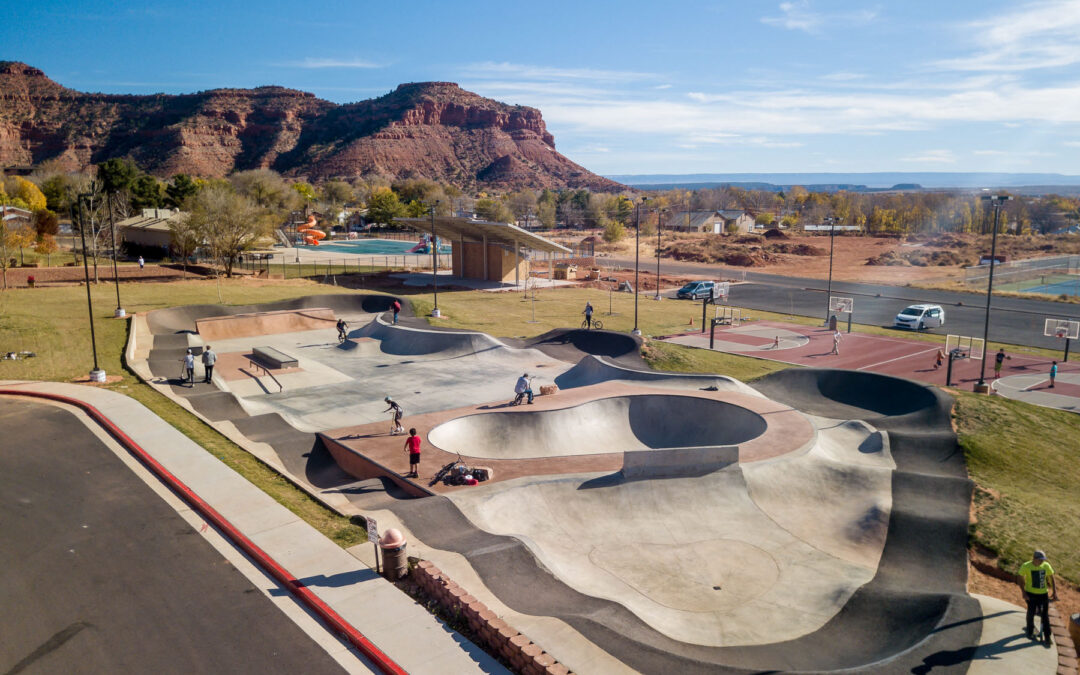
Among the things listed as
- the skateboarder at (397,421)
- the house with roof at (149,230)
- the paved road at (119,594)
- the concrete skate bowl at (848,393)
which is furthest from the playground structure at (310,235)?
the paved road at (119,594)

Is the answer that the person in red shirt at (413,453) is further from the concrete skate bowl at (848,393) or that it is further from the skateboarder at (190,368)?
the concrete skate bowl at (848,393)

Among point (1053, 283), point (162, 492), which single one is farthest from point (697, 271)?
point (162, 492)

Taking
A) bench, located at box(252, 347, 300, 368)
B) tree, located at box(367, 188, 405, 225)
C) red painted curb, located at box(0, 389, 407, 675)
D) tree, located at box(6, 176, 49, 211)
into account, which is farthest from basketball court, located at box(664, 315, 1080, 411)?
tree, located at box(367, 188, 405, 225)

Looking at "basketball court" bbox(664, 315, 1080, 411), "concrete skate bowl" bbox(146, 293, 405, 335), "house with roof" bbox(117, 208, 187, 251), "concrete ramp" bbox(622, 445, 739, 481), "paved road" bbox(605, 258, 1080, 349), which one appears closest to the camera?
"concrete ramp" bbox(622, 445, 739, 481)

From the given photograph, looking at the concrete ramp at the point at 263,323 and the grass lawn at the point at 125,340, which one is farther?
the concrete ramp at the point at 263,323

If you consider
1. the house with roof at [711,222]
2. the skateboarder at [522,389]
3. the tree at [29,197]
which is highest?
the tree at [29,197]

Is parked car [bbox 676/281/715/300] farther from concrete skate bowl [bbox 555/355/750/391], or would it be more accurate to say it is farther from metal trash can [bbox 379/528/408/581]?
metal trash can [bbox 379/528/408/581]

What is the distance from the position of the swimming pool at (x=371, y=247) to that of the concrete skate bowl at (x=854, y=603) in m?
79.6

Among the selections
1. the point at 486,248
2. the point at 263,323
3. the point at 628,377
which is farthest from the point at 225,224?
the point at 628,377

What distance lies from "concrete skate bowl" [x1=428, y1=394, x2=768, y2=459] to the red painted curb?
6.91 m

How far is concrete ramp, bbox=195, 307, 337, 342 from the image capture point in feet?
123

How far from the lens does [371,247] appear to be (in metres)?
102

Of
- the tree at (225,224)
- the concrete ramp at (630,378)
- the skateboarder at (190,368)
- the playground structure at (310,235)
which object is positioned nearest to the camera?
the concrete ramp at (630,378)

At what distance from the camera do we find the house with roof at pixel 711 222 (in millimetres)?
140125
